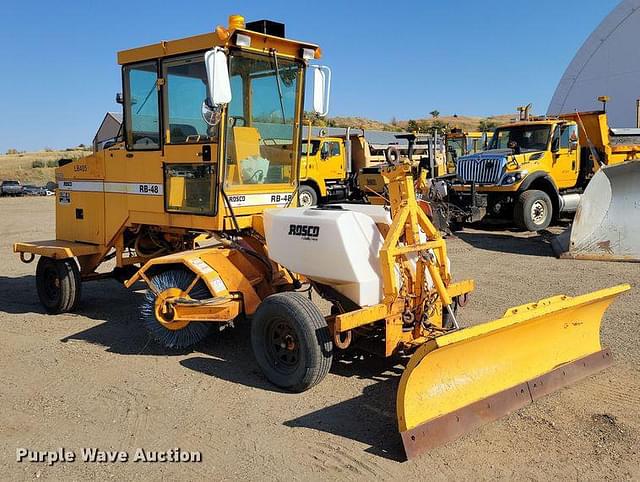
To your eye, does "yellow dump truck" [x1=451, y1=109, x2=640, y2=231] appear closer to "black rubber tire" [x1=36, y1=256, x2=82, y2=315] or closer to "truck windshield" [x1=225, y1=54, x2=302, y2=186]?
"truck windshield" [x1=225, y1=54, x2=302, y2=186]

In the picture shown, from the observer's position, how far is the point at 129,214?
21.2 ft

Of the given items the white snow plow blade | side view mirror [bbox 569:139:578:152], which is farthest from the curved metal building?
the white snow plow blade

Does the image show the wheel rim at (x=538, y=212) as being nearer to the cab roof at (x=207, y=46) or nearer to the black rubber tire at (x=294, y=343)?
the cab roof at (x=207, y=46)

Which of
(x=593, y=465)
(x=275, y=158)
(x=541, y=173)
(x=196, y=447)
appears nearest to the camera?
(x=593, y=465)

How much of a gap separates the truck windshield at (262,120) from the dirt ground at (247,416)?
164 centimetres

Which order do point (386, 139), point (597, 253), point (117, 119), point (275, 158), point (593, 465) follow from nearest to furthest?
point (593, 465)
point (275, 158)
point (117, 119)
point (597, 253)
point (386, 139)

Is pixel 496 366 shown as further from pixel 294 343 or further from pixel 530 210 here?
pixel 530 210

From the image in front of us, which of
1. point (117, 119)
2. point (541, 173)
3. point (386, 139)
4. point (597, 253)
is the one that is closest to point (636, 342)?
point (597, 253)

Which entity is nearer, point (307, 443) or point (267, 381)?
point (307, 443)

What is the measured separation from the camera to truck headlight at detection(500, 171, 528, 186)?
539 inches

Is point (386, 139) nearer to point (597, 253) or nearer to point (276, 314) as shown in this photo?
point (597, 253)

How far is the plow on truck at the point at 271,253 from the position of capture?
165 inches

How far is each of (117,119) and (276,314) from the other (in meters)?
3.19

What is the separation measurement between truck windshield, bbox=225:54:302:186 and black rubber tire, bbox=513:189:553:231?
8.41 meters
